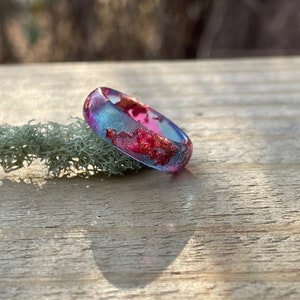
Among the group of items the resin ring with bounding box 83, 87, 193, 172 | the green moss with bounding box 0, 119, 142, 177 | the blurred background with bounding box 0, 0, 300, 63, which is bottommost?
the blurred background with bounding box 0, 0, 300, 63

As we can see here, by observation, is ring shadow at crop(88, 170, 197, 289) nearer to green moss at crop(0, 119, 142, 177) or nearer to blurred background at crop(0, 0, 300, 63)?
green moss at crop(0, 119, 142, 177)

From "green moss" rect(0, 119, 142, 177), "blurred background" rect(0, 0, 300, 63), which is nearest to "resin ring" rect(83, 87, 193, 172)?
"green moss" rect(0, 119, 142, 177)

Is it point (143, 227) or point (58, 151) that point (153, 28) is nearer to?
point (58, 151)

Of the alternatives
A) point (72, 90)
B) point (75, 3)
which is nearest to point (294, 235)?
point (72, 90)

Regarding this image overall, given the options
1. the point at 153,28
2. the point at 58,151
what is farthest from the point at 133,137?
the point at 153,28

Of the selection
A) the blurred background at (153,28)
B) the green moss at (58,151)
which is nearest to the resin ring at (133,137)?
the green moss at (58,151)
